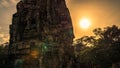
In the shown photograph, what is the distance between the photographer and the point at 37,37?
102 ft

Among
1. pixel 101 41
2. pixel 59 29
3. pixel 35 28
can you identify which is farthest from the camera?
pixel 101 41

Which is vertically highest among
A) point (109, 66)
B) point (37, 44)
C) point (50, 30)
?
point (50, 30)

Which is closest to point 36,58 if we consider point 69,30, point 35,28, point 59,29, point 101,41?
point 35,28

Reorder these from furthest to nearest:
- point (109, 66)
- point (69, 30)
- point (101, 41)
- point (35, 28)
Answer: point (101, 41) → point (109, 66) → point (69, 30) → point (35, 28)

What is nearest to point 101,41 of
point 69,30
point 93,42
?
point 93,42

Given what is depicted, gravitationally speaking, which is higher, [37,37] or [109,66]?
[37,37]

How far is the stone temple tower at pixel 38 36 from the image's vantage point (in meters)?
30.1

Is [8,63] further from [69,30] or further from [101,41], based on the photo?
[101,41]

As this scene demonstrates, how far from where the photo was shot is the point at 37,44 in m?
30.0

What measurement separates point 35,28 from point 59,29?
17.5 ft

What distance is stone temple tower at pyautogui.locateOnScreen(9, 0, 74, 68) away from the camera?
98.6 ft

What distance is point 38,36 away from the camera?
30984 mm

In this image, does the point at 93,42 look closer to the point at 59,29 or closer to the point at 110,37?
the point at 110,37

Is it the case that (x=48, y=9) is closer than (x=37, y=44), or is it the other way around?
(x=37, y=44)
